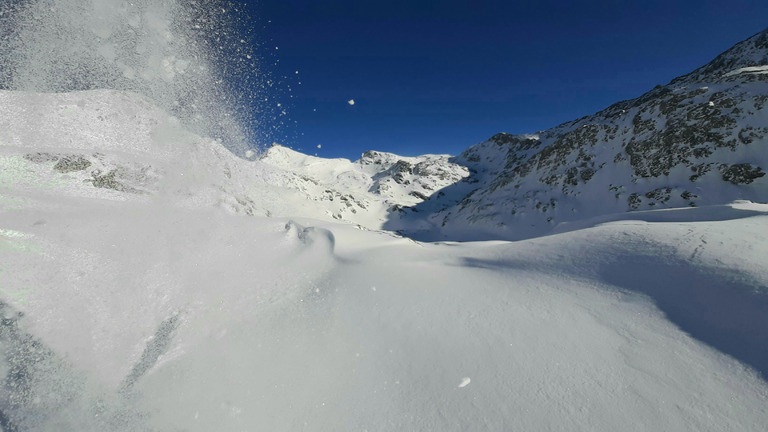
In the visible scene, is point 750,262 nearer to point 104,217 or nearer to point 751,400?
point 751,400

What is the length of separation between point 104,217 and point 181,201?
2772 mm

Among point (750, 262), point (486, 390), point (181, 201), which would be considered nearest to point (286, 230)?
point (181, 201)

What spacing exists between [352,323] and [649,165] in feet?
90.3

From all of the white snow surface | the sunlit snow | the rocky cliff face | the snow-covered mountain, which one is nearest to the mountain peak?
the snow-covered mountain

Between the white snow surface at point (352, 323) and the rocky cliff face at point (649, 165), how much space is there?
1353cm

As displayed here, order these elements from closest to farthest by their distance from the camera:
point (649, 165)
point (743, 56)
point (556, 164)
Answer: point (649, 165)
point (556, 164)
point (743, 56)

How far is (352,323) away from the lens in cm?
580

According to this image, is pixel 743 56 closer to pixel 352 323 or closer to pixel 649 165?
pixel 649 165

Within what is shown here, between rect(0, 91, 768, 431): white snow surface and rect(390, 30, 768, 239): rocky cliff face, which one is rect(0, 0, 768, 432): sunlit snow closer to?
rect(0, 91, 768, 431): white snow surface

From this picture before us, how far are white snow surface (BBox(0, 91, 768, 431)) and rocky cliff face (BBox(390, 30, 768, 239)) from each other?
44.4 ft

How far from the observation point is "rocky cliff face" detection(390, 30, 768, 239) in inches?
658

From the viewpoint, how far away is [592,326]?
4.70 m

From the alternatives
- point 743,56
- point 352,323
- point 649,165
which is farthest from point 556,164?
point 743,56

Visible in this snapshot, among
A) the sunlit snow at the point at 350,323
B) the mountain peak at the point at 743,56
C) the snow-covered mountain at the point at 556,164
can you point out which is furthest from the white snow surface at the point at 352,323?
the mountain peak at the point at 743,56
